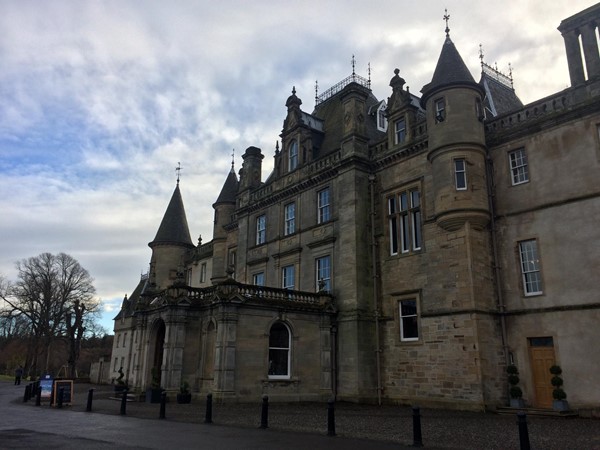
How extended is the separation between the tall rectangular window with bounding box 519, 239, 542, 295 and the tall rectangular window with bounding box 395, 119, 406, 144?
8.10 m

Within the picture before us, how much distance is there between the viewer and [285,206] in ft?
101

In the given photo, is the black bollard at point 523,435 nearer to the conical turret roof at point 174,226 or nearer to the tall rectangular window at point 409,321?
the tall rectangular window at point 409,321

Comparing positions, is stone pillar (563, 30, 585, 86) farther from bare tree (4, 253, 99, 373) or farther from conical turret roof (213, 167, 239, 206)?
bare tree (4, 253, 99, 373)

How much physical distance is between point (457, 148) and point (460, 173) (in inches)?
42.7

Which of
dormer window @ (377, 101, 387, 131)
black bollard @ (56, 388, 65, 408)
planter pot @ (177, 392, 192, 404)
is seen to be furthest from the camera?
dormer window @ (377, 101, 387, 131)

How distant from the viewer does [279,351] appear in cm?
2427

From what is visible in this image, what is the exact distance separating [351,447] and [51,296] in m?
51.2

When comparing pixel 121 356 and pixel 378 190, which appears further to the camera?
pixel 121 356

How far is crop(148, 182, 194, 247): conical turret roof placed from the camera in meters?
44.6

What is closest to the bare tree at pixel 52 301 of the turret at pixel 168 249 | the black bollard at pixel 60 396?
the turret at pixel 168 249

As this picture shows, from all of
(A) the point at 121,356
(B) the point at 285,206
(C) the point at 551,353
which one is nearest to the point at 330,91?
(B) the point at 285,206

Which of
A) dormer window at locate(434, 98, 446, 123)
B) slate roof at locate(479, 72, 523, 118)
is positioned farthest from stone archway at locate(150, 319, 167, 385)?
slate roof at locate(479, 72, 523, 118)

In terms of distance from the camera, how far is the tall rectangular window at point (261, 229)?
32156mm

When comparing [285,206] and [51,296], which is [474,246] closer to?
[285,206]
